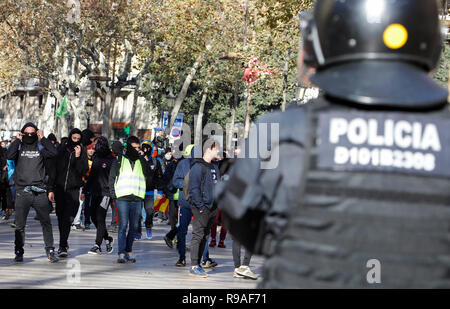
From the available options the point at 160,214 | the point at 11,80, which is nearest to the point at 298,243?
the point at 160,214

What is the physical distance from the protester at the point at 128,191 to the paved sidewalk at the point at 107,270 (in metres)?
0.33

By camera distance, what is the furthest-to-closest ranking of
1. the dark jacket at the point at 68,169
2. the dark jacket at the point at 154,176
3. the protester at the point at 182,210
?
1. the dark jacket at the point at 154,176
2. the dark jacket at the point at 68,169
3. the protester at the point at 182,210

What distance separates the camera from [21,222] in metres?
11.4

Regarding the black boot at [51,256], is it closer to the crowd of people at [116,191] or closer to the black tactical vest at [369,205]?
the crowd of people at [116,191]

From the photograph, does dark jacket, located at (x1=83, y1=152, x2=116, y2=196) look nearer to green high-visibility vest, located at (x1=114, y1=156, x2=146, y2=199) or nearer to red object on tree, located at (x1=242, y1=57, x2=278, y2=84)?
green high-visibility vest, located at (x1=114, y1=156, x2=146, y2=199)

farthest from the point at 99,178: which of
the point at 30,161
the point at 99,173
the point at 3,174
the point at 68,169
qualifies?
the point at 3,174

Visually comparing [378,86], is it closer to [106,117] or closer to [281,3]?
[281,3]

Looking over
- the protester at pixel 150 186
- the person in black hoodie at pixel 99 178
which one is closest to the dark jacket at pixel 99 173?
the person in black hoodie at pixel 99 178

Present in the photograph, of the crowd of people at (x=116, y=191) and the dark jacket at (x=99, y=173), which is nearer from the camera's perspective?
the crowd of people at (x=116, y=191)

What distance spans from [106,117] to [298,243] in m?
34.5

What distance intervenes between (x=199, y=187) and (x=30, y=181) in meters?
2.23

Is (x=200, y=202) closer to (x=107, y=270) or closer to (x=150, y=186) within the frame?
(x=107, y=270)

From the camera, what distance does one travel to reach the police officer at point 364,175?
2680 millimetres

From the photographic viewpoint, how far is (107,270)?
11.0m
